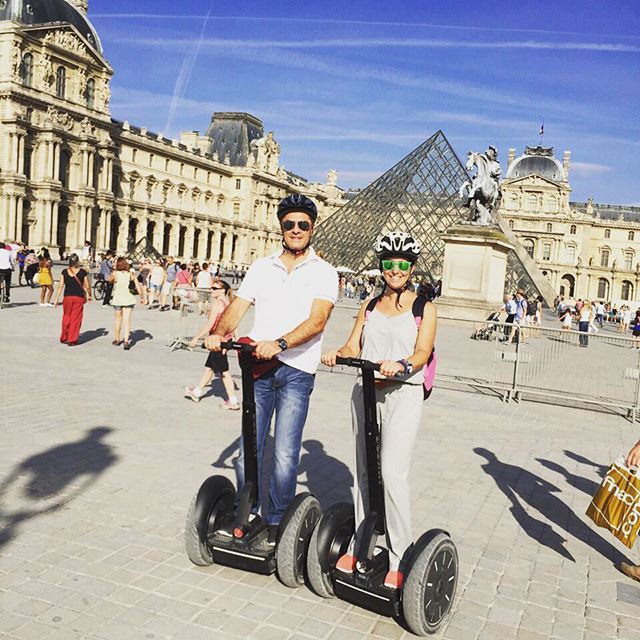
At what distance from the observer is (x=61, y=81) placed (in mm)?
56812

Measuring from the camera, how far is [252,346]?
3664 millimetres

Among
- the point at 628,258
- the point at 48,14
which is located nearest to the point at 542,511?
the point at 48,14

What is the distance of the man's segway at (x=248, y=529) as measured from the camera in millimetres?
3877

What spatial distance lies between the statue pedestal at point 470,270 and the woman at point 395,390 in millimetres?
17638

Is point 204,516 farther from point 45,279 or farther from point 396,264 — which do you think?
point 45,279

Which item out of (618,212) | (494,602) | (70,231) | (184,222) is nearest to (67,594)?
(494,602)

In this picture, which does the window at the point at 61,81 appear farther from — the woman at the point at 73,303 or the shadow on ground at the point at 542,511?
the shadow on ground at the point at 542,511

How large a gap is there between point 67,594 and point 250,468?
112 cm

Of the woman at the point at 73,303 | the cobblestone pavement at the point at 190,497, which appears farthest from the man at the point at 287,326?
the woman at the point at 73,303

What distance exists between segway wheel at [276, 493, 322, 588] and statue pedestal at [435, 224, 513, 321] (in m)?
17.6

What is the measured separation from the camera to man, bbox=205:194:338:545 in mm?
4012

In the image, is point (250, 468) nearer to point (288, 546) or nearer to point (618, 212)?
point (288, 546)

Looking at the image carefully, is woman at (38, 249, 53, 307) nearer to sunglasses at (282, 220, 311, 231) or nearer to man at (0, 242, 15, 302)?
man at (0, 242, 15, 302)

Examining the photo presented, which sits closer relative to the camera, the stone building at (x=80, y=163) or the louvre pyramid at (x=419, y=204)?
the louvre pyramid at (x=419, y=204)
